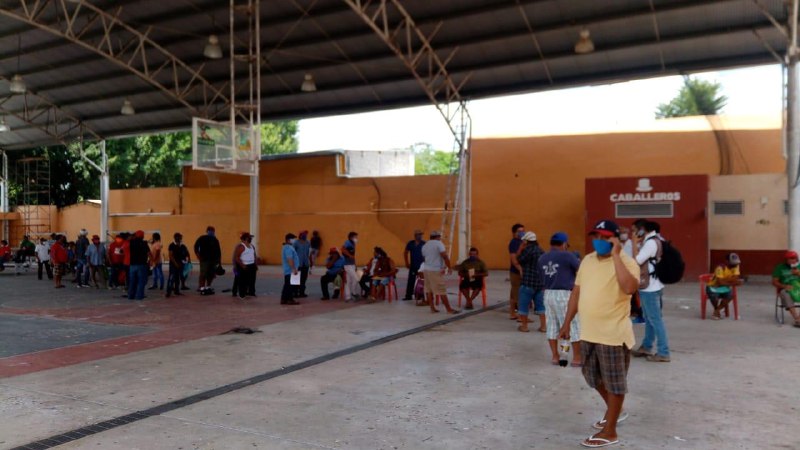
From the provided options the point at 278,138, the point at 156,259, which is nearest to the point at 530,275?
the point at 156,259

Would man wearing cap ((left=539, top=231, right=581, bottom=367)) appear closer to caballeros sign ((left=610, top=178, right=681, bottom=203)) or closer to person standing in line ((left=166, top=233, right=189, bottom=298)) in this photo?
person standing in line ((left=166, top=233, right=189, bottom=298))

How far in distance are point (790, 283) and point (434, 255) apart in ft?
19.2

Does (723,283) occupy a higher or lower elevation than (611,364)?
higher

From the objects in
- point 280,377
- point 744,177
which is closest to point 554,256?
point 280,377

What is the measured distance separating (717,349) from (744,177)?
11.9m

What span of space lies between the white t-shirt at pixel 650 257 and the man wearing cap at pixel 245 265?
29.7 feet

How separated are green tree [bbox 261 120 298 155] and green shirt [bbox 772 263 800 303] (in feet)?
165

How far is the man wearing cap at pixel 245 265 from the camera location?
13875 millimetres

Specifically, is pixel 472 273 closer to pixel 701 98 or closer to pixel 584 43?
pixel 584 43

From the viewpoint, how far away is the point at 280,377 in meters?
6.67

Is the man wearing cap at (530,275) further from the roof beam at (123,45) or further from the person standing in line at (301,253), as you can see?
the roof beam at (123,45)

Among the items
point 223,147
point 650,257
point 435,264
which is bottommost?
point 435,264

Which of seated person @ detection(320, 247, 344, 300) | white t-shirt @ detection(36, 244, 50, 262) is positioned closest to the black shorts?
seated person @ detection(320, 247, 344, 300)

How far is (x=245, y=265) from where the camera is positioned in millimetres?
14094
